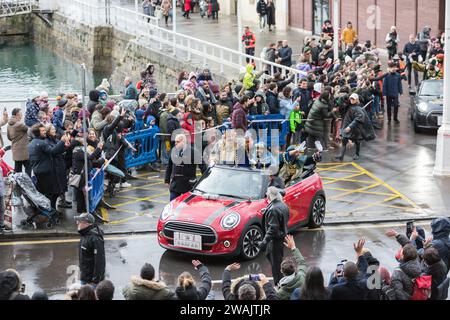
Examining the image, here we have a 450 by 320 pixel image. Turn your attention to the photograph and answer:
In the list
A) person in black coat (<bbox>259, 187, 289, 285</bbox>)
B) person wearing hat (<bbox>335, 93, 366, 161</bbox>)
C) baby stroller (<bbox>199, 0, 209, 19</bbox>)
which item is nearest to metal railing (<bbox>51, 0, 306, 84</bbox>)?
person wearing hat (<bbox>335, 93, 366, 161</bbox>)

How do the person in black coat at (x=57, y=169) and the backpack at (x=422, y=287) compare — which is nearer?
the backpack at (x=422, y=287)

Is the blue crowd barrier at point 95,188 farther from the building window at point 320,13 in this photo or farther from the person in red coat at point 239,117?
the building window at point 320,13

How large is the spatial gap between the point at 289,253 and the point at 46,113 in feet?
23.6

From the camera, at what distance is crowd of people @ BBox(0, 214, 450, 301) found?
11.2m

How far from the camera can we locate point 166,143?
23062 mm

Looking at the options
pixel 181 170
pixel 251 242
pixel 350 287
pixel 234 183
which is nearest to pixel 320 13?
pixel 181 170

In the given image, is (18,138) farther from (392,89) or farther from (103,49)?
(103,49)

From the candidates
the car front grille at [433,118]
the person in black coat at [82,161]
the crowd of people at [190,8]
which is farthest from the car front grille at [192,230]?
the crowd of people at [190,8]

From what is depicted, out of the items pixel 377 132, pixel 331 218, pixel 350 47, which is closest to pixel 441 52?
pixel 350 47

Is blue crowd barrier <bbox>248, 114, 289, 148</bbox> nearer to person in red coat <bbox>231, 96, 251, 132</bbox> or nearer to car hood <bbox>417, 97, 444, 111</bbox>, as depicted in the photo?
person in red coat <bbox>231, 96, 251, 132</bbox>

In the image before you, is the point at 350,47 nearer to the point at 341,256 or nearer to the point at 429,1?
the point at 429,1

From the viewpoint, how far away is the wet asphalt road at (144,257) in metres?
16.0

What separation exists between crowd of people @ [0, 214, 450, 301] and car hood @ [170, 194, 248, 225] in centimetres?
372

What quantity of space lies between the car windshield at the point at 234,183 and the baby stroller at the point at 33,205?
285 cm
